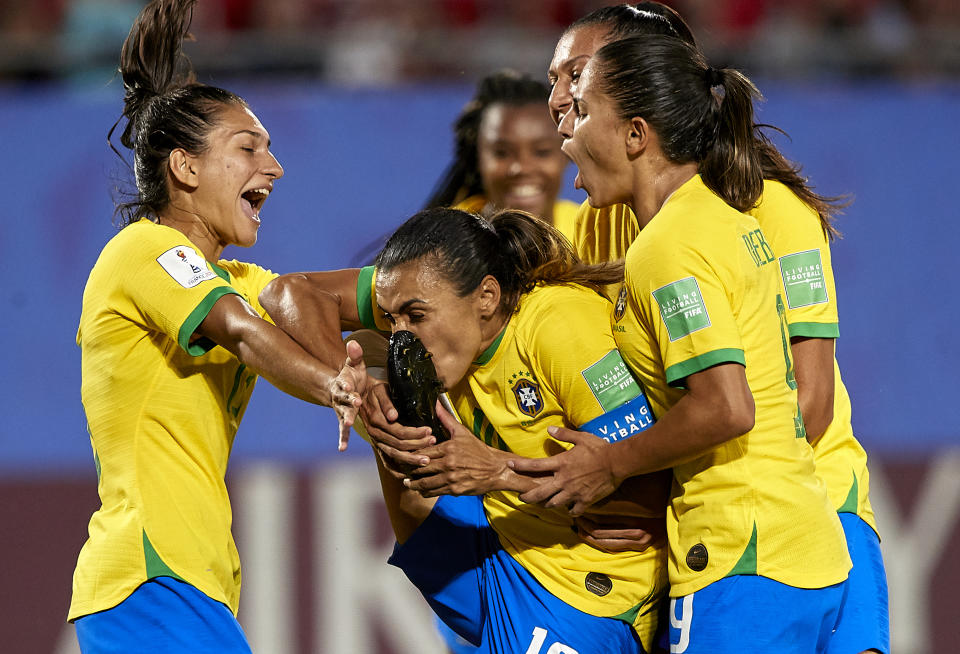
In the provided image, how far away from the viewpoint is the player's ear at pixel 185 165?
9.27ft

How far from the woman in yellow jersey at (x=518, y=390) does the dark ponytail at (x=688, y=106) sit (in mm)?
345

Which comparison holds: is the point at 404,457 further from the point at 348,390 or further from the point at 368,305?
the point at 368,305

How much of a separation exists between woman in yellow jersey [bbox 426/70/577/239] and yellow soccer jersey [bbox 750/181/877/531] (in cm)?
149

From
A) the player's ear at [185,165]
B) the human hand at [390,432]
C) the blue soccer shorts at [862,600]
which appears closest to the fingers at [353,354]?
the human hand at [390,432]

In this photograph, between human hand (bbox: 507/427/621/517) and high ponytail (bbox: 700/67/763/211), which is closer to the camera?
human hand (bbox: 507/427/621/517)

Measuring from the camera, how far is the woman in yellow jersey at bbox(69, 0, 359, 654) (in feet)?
8.21

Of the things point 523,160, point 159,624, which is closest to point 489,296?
point 159,624

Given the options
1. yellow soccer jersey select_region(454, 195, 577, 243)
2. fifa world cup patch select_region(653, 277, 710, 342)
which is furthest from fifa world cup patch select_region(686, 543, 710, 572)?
yellow soccer jersey select_region(454, 195, 577, 243)

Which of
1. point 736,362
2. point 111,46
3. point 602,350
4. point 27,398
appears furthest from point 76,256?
point 736,362

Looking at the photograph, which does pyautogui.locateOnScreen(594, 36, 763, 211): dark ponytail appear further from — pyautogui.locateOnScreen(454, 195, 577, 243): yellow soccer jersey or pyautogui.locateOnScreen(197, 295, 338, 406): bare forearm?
pyautogui.locateOnScreen(454, 195, 577, 243): yellow soccer jersey

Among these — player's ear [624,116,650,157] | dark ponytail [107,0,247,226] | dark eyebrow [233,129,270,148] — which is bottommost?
player's ear [624,116,650,157]

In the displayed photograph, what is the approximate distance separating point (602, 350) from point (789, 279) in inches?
20.9

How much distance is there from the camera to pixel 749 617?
239 centimetres

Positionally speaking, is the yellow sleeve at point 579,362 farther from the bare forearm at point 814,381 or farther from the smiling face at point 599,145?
the bare forearm at point 814,381
